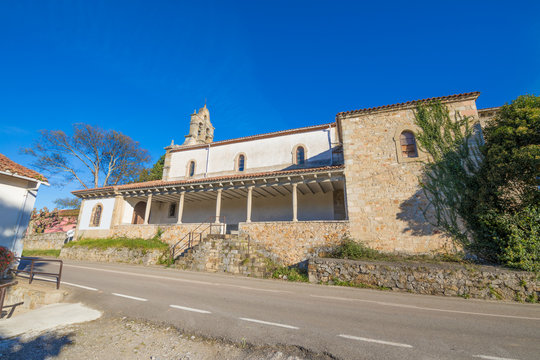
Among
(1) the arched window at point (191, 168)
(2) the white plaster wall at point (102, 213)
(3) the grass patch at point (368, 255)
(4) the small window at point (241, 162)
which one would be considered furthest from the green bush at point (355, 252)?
(2) the white plaster wall at point (102, 213)

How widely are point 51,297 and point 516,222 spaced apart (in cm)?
1636

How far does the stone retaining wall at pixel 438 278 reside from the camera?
27.3 ft

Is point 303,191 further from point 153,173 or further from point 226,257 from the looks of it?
point 153,173

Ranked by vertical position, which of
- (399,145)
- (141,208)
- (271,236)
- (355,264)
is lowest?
(355,264)

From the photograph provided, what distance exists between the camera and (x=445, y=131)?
1297 cm

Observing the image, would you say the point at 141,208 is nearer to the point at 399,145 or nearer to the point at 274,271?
the point at 274,271

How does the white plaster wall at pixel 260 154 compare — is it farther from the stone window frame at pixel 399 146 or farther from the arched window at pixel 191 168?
the stone window frame at pixel 399 146

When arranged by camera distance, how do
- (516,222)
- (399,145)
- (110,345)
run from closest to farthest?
(110,345) < (516,222) < (399,145)

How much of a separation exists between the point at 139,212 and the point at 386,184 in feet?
67.2

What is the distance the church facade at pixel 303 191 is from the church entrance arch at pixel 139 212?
9 cm

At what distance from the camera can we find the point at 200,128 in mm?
29125

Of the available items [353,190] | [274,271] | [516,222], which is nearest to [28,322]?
[274,271]

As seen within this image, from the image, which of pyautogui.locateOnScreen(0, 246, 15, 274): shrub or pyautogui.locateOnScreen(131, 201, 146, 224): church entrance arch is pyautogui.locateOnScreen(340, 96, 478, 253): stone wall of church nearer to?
pyautogui.locateOnScreen(0, 246, 15, 274): shrub

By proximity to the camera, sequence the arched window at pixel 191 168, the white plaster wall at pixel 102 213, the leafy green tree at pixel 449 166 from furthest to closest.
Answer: the arched window at pixel 191 168, the white plaster wall at pixel 102 213, the leafy green tree at pixel 449 166
